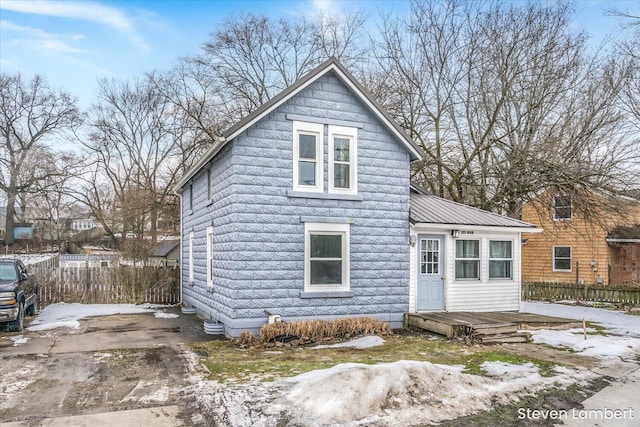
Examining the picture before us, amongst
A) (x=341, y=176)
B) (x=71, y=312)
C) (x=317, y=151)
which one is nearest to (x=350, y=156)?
(x=341, y=176)

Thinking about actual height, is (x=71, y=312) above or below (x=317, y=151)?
below

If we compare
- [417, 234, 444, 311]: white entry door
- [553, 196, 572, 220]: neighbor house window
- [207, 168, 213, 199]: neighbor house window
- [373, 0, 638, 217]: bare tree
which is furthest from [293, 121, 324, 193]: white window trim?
[553, 196, 572, 220]: neighbor house window

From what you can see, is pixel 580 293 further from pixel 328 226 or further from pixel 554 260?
pixel 328 226

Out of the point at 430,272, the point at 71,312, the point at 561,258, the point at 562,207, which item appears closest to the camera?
the point at 430,272

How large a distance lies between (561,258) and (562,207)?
7.05 m

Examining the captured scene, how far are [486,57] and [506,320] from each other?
12.0m

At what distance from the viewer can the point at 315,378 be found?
7020 mm

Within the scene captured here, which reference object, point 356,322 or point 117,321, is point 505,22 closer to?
point 356,322

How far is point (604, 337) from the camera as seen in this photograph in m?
11.2

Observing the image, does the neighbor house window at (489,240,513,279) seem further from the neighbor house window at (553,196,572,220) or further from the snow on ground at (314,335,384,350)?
the neighbor house window at (553,196,572,220)

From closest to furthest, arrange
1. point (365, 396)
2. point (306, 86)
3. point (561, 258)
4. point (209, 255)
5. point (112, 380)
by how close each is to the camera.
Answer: point (365, 396) → point (112, 380) → point (306, 86) → point (209, 255) → point (561, 258)

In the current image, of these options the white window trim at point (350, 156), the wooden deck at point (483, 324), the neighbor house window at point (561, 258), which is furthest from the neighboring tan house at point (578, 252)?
the white window trim at point (350, 156)

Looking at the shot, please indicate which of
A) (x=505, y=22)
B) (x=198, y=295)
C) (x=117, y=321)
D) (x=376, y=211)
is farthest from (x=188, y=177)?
(x=505, y=22)

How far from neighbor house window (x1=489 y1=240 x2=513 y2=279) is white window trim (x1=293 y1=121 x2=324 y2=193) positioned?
5.62m
